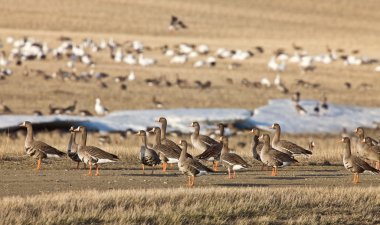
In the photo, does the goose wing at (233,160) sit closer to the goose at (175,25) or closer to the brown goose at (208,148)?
the brown goose at (208,148)

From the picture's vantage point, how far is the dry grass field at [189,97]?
13852mm

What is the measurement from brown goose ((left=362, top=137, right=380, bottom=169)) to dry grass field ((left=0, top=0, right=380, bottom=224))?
1.72ft

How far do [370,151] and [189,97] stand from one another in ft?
72.4

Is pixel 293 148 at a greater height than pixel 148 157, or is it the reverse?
pixel 293 148

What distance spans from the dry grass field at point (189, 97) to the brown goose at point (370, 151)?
52 centimetres

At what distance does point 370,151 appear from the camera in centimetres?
1872

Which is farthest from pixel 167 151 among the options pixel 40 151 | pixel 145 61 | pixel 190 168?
pixel 145 61

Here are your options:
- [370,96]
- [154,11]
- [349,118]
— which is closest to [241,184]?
[349,118]

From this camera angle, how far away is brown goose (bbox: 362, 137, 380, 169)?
18.6 metres

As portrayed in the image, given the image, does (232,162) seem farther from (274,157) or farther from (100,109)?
(100,109)

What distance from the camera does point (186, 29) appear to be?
73.1 metres

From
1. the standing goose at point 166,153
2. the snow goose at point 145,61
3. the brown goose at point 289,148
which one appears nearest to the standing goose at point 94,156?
the standing goose at point 166,153

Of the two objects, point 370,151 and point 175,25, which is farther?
point 175,25

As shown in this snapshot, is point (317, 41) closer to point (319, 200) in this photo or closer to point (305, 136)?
point (305, 136)
